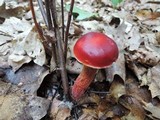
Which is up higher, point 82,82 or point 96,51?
point 96,51

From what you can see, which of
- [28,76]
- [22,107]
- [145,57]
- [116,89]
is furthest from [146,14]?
[22,107]

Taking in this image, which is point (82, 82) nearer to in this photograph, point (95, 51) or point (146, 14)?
point (95, 51)

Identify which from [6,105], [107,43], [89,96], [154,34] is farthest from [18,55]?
[154,34]

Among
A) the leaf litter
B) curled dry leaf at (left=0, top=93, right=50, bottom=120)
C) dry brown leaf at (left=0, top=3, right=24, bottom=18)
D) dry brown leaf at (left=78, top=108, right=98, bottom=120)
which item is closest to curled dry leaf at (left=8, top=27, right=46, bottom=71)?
the leaf litter

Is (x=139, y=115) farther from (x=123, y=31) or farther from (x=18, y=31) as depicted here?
(x=18, y=31)

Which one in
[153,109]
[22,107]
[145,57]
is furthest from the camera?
[145,57]

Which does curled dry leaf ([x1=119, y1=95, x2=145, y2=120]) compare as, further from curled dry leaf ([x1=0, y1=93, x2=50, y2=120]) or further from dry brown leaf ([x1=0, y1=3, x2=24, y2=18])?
dry brown leaf ([x1=0, y1=3, x2=24, y2=18])

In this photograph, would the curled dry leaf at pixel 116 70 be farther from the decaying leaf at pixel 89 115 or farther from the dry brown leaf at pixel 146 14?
the dry brown leaf at pixel 146 14
